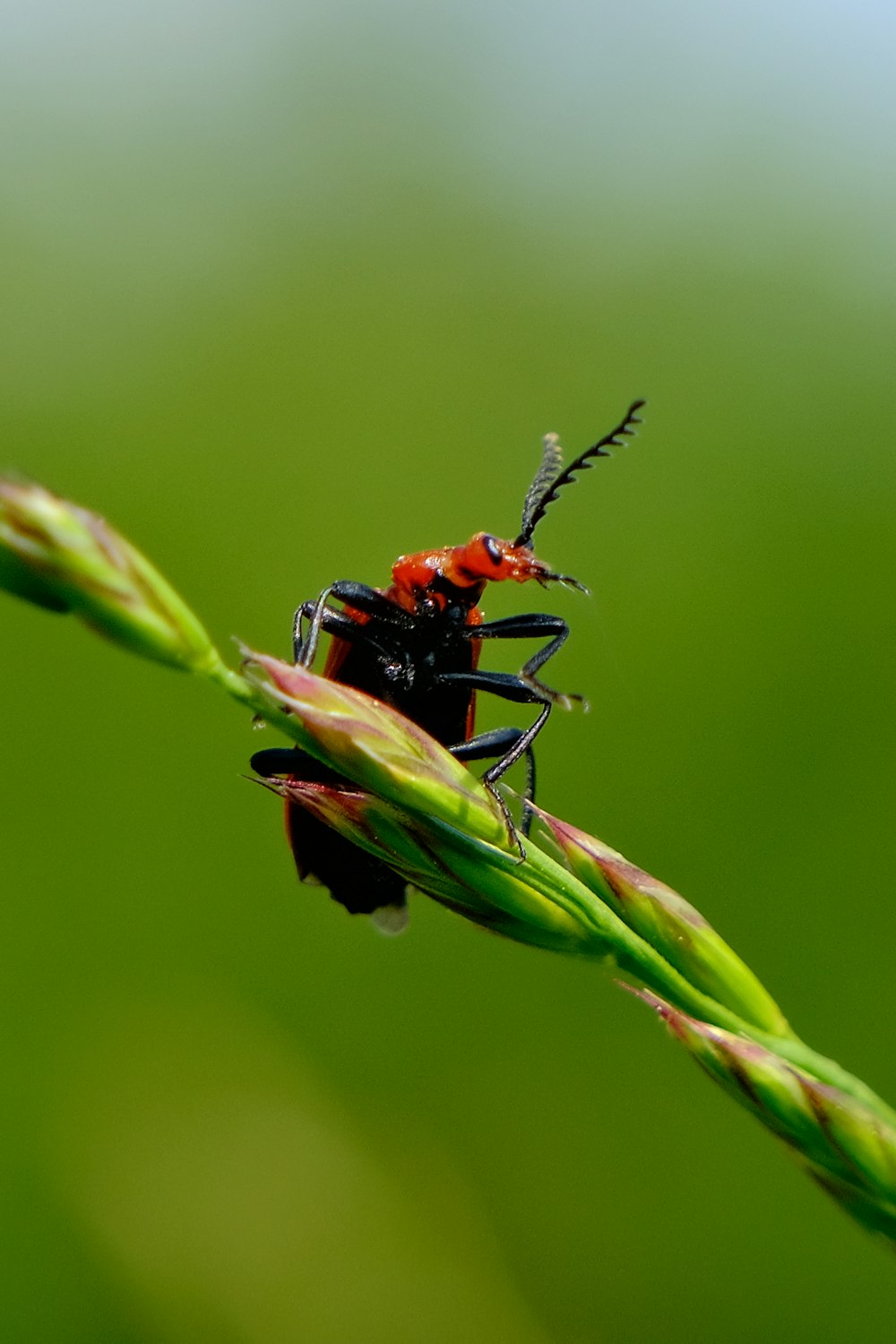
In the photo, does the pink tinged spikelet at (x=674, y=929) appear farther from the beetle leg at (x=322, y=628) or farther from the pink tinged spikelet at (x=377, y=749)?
the beetle leg at (x=322, y=628)

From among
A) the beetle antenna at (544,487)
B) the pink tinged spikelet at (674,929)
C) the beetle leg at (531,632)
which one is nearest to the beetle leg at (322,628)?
the beetle leg at (531,632)

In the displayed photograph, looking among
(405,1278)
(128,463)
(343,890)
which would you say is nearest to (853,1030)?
(405,1278)

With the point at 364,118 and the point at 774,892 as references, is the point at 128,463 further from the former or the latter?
the point at 364,118

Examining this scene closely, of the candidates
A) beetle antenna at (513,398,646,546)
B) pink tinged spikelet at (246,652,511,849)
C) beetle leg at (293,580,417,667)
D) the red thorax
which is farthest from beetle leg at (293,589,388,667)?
pink tinged spikelet at (246,652,511,849)

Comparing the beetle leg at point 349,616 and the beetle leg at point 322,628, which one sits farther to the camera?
the beetle leg at point 349,616

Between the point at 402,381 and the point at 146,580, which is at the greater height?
the point at 402,381

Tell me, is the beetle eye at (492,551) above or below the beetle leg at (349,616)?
→ below

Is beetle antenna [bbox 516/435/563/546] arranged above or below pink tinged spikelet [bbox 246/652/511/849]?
above

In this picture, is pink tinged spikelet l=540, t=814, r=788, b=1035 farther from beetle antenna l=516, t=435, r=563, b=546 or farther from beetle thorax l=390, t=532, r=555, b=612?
beetle antenna l=516, t=435, r=563, b=546

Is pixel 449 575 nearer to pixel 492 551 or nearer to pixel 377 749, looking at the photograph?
pixel 492 551
